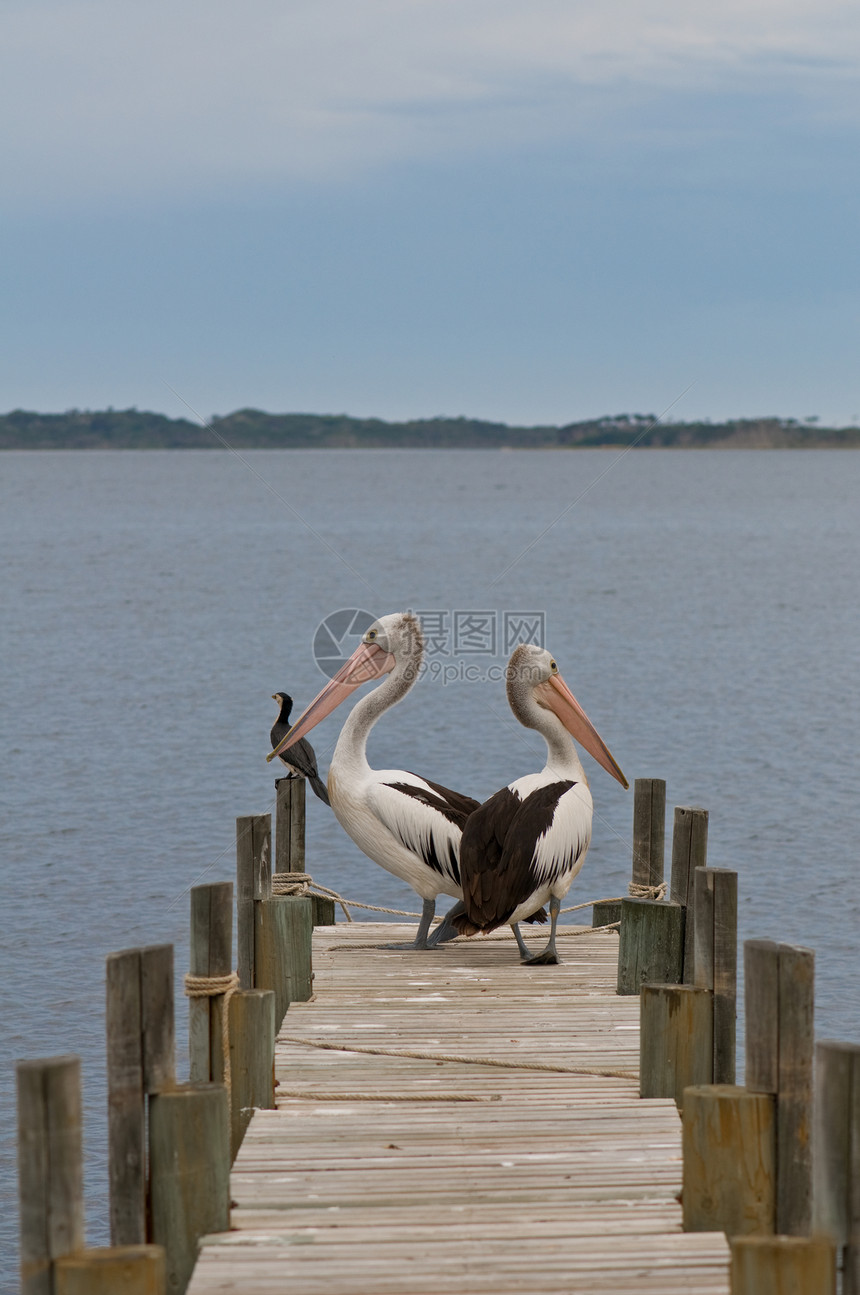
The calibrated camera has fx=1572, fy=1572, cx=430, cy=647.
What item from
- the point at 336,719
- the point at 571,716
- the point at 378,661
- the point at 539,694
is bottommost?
the point at 336,719

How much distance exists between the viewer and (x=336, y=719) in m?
21.4

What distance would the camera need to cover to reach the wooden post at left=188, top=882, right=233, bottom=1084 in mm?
4684

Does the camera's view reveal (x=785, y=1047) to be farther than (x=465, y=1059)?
No

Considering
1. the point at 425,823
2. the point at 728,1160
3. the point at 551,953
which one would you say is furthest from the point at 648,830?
the point at 728,1160

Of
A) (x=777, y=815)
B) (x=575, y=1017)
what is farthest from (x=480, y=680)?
(x=575, y=1017)

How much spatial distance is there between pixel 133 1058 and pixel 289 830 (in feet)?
12.6

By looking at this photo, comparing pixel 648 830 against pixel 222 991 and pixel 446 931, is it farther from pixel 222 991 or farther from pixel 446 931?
pixel 222 991

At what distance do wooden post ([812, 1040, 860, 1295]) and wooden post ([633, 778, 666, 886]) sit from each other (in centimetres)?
359

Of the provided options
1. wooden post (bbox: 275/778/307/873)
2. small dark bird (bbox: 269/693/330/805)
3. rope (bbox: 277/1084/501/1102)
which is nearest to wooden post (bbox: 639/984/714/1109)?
rope (bbox: 277/1084/501/1102)

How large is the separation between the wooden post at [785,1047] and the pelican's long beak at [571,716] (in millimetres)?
3801

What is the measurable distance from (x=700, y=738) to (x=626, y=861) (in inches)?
267

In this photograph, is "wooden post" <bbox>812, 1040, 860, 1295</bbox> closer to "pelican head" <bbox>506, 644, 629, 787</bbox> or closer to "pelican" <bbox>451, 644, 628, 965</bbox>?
"pelican" <bbox>451, 644, 628, 965</bbox>

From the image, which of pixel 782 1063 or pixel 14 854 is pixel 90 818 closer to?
pixel 14 854

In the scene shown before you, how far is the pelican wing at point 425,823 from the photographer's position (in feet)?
23.4
